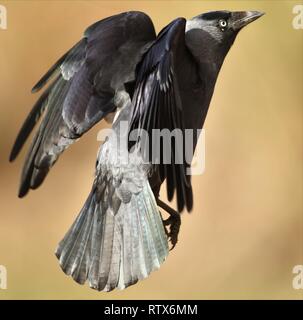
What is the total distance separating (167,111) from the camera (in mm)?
2596

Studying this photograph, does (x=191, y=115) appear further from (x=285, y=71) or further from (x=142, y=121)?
(x=285, y=71)

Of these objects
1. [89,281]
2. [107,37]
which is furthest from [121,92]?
[89,281]

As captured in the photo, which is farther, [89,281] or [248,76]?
[248,76]

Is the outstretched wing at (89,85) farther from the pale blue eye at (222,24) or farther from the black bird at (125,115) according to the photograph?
the pale blue eye at (222,24)

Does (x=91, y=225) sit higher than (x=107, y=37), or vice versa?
(x=107, y=37)

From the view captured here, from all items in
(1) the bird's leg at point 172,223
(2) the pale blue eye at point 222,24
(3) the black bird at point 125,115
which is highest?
(2) the pale blue eye at point 222,24

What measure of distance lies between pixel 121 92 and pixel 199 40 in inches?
12.4

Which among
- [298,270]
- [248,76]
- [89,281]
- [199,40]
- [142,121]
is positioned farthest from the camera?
[248,76]

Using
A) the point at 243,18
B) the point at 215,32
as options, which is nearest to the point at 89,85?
the point at 215,32

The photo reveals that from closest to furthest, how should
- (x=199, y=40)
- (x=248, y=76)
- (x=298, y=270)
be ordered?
(x=199, y=40)
(x=298, y=270)
(x=248, y=76)

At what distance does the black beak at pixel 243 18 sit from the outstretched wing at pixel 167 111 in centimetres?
46

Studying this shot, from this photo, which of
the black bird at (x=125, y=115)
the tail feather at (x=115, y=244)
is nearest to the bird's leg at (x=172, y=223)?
the black bird at (x=125, y=115)

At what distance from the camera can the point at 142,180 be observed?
113 inches

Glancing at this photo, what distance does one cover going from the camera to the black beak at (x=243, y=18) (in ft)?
10.0
